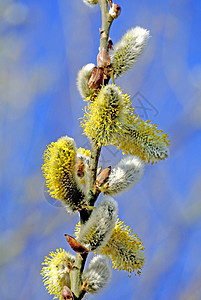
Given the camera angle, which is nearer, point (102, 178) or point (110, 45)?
point (102, 178)

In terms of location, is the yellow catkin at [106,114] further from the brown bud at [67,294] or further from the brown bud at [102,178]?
the brown bud at [67,294]

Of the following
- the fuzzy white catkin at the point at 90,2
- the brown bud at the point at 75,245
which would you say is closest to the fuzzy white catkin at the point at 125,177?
the brown bud at the point at 75,245

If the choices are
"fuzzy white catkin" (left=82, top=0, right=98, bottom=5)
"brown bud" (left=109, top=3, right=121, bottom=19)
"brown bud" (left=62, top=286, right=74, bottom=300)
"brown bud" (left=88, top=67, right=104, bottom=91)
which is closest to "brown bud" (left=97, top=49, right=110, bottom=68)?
"brown bud" (left=88, top=67, right=104, bottom=91)

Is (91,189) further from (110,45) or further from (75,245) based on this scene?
(110,45)

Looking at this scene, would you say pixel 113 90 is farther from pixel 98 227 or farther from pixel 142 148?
pixel 98 227

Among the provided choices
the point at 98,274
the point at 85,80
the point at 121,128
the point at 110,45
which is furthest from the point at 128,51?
the point at 98,274

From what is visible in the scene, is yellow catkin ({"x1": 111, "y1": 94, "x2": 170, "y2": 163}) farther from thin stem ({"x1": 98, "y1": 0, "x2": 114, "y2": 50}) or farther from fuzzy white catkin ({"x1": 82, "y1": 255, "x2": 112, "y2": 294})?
fuzzy white catkin ({"x1": 82, "y1": 255, "x2": 112, "y2": 294})

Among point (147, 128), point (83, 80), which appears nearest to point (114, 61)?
point (83, 80)
